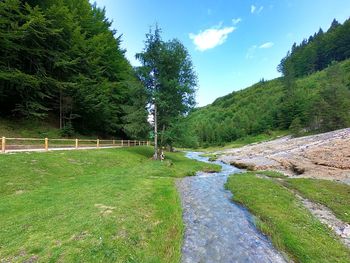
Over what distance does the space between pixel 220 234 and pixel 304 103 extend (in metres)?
93.3

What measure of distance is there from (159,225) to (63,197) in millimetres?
5169

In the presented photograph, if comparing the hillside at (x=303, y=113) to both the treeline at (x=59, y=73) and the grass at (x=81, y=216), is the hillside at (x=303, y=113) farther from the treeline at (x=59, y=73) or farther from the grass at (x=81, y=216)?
the grass at (x=81, y=216)

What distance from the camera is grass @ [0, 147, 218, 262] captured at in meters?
7.05

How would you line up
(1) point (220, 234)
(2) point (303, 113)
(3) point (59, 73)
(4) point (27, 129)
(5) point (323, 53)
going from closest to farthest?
(1) point (220, 234), (4) point (27, 129), (3) point (59, 73), (2) point (303, 113), (5) point (323, 53)

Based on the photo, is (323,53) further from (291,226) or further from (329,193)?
(291,226)

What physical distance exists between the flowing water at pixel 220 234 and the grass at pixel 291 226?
0.48 m

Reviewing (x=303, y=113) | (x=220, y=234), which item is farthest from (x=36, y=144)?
(x=303, y=113)

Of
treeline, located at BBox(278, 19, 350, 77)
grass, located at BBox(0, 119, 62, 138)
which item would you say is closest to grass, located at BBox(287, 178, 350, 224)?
grass, located at BBox(0, 119, 62, 138)

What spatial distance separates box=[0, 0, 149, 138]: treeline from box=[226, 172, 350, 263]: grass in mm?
19233

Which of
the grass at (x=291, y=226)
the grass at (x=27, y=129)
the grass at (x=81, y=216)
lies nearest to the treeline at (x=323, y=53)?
the grass at (x=27, y=129)

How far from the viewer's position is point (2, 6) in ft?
86.0

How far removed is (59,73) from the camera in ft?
114

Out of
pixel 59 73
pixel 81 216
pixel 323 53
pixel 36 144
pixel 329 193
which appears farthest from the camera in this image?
pixel 323 53

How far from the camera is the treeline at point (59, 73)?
90.8 ft
